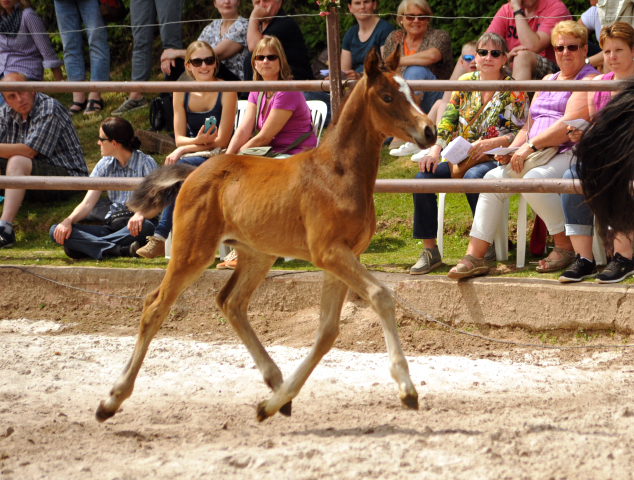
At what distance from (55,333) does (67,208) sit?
2.59 meters

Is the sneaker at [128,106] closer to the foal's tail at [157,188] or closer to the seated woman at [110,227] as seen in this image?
the seated woman at [110,227]

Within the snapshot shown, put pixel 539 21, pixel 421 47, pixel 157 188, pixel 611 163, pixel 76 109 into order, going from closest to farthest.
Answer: pixel 611 163 → pixel 157 188 → pixel 539 21 → pixel 421 47 → pixel 76 109

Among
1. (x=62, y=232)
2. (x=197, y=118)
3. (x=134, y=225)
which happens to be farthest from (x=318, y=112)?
(x=62, y=232)

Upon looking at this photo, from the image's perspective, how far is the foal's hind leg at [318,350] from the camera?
12.3 feet

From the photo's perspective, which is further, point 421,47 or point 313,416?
point 421,47

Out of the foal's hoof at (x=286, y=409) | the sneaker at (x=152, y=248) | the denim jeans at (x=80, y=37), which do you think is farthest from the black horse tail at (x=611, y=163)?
the denim jeans at (x=80, y=37)

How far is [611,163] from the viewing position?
12.6 ft

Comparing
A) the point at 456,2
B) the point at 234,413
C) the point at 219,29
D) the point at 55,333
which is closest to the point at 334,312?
the point at 234,413

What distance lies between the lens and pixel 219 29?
8562 mm

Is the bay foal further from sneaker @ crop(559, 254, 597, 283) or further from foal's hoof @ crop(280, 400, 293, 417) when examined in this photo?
sneaker @ crop(559, 254, 597, 283)

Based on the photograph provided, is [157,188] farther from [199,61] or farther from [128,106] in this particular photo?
[128,106]

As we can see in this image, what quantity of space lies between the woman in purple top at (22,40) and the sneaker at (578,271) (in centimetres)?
702

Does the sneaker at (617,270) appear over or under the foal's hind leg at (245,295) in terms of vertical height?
under

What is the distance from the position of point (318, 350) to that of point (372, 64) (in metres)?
1.46
